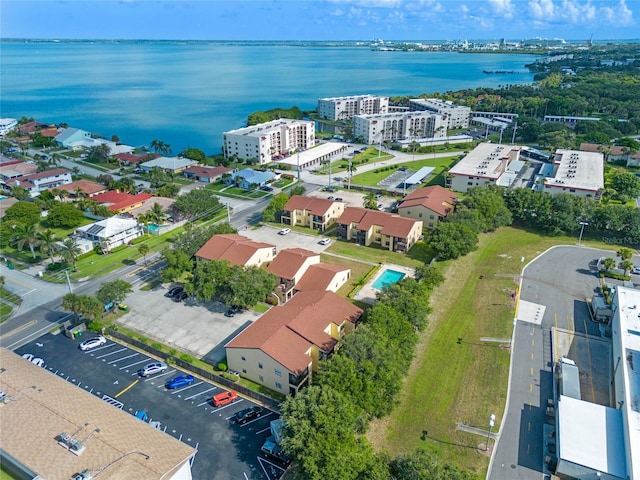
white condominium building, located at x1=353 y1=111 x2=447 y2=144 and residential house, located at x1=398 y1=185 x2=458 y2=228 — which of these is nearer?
residential house, located at x1=398 y1=185 x2=458 y2=228

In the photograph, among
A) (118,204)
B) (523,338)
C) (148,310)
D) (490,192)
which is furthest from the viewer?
(118,204)

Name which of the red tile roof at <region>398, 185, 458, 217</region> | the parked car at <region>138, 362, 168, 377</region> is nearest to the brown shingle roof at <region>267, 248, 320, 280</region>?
the parked car at <region>138, 362, 168, 377</region>

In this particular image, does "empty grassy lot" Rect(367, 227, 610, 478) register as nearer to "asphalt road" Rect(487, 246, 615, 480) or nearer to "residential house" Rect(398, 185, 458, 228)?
"asphalt road" Rect(487, 246, 615, 480)

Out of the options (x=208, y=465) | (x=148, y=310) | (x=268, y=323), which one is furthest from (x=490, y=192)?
(x=208, y=465)

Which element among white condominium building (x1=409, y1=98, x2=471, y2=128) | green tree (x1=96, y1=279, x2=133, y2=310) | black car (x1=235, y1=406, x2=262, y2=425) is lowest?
black car (x1=235, y1=406, x2=262, y2=425)

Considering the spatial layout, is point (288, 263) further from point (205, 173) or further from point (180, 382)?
point (205, 173)

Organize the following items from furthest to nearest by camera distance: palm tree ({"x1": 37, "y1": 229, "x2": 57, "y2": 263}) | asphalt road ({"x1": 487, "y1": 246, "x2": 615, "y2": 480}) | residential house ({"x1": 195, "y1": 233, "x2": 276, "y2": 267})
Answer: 1. palm tree ({"x1": 37, "y1": 229, "x2": 57, "y2": 263})
2. residential house ({"x1": 195, "y1": 233, "x2": 276, "y2": 267})
3. asphalt road ({"x1": 487, "y1": 246, "x2": 615, "y2": 480})

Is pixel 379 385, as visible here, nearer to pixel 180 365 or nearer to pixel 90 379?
pixel 180 365
